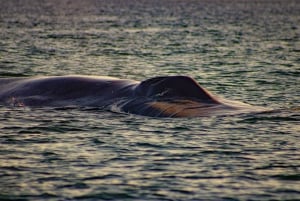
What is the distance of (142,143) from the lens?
15.3m

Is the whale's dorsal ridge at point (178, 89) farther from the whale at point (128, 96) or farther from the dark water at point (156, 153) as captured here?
the dark water at point (156, 153)

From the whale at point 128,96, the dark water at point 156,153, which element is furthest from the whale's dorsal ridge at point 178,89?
the dark water at point 156,153

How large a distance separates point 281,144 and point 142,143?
2483 millimetres

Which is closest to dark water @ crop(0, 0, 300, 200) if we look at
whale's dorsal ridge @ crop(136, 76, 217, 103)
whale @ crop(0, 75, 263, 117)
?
whale @ crop(0, 75, 263, 117)

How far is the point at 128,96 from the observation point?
62.0ft

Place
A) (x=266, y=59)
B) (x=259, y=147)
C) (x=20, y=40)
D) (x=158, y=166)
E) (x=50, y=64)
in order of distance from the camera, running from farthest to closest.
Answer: (x=20, y=40), (x=266, y=59), (x=50, y=64), (x=259, y=147), (x=158, y=166)

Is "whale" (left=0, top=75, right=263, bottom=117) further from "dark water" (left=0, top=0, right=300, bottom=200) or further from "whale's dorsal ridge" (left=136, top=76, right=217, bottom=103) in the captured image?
"dark water" (left=0, top=0, right=300, bottom=200)

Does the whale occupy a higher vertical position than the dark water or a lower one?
higher

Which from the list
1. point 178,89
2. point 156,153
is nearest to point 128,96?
point 178,89

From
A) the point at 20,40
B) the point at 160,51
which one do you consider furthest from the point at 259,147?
the point at 20,40

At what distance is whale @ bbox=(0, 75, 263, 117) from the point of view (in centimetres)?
1798

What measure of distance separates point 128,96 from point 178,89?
47.5 inches

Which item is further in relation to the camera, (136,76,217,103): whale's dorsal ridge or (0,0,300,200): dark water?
(136,76,217,103): whale's dorsal ridge

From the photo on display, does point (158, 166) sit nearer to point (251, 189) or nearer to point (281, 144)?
point (251, 189)
